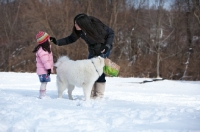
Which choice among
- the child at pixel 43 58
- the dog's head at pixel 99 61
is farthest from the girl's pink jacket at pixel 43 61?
the dog's head at pixel 99 61

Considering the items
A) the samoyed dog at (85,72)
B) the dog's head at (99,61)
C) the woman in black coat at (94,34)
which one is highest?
the woman in black coat at (94,34)

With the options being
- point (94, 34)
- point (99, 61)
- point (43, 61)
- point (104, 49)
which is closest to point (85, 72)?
point (99, 61)

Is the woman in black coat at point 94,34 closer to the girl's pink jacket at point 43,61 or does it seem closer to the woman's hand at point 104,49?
the woman's hand at point 104,49

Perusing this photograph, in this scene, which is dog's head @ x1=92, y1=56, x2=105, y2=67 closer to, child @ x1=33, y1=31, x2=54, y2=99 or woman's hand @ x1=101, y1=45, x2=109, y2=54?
woman's hand @ x1=101, y1=45, x2=109, y2=54

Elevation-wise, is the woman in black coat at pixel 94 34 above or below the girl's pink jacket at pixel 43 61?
above

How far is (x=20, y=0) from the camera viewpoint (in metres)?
23.7

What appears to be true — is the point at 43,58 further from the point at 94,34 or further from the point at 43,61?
the point at 94,34

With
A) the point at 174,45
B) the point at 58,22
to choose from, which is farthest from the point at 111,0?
the point at 174,45

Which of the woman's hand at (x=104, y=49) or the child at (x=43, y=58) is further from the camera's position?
the child at (x=43, y=58)

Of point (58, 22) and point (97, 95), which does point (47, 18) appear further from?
point (97, 95)

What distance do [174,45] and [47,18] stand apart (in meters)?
10.3

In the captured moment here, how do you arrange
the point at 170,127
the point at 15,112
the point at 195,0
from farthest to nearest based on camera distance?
the point at 195,0
the point at 15,112
the point at 170,127

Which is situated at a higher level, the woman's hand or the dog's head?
the woman's hand

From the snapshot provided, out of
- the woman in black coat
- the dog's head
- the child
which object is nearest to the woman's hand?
the woman in black coat
